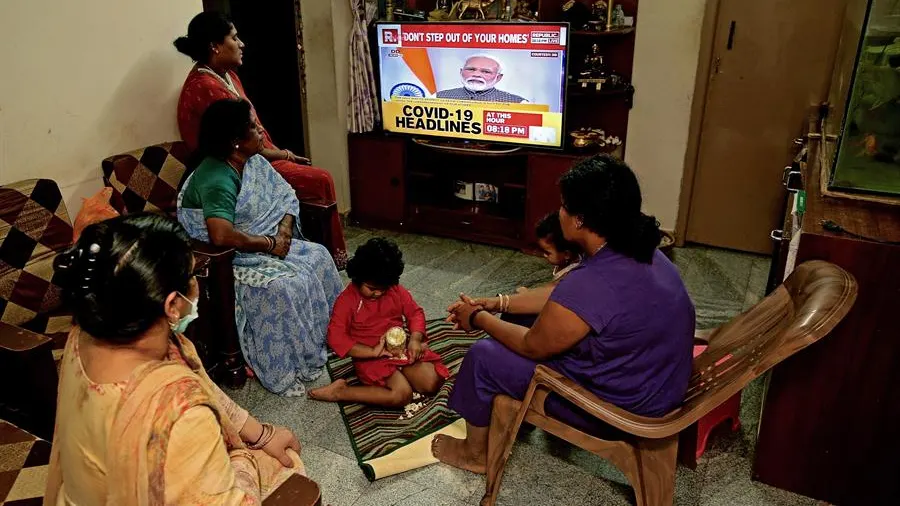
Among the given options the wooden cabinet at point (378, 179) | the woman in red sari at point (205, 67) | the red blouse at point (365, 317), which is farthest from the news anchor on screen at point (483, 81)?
the red blouse at point (365, 317)

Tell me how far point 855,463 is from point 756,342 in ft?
2.09

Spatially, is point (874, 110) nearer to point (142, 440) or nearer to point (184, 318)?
point (184, 318)

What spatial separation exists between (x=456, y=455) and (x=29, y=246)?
1.72 metres

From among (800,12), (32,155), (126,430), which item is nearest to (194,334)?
(32,155)

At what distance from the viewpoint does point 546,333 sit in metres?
1.74

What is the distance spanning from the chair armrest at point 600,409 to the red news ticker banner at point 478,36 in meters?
2.48

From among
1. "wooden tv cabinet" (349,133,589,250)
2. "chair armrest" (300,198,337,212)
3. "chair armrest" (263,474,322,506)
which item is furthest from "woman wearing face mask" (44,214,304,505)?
"wooden tv cabinet" (349,133,589,250)

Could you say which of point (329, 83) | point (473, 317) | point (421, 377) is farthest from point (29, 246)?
point (329, 83)

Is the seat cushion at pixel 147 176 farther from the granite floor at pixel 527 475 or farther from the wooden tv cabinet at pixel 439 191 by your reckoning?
the wooden tv cabinet at pixel 439 191

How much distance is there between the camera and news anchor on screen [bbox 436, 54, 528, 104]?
3895 mm

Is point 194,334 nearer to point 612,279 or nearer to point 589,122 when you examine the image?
point 612,279

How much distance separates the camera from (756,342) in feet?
5.69

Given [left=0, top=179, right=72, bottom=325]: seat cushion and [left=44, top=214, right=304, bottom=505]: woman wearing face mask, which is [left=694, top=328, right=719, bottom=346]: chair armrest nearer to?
[left=44, top=214, right=304, bottom=505]: woman wearing face mask

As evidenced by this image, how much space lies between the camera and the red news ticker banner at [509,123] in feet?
12.8
